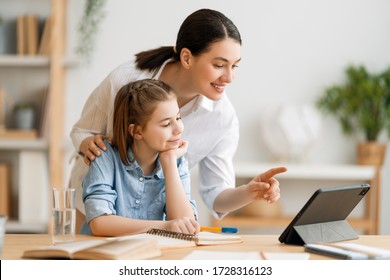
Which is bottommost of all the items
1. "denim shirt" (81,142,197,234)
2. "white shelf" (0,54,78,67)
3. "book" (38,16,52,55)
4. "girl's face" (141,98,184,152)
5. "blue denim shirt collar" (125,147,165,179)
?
"denim shirt" (81,142,197,234)

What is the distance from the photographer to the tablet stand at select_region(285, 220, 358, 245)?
1.29 m

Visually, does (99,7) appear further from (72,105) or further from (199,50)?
(72,105)

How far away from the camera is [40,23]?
10.2 feet

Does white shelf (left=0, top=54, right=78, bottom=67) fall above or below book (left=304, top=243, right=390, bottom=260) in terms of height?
above

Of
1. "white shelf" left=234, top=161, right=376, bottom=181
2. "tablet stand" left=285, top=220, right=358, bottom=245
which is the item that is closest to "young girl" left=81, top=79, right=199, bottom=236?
"tablet stand" left=285, top=220, right=358, bottom=245

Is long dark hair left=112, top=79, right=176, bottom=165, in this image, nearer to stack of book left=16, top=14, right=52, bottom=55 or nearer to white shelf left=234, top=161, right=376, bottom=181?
white shelf left=234, top=161, right=376, bottom=181

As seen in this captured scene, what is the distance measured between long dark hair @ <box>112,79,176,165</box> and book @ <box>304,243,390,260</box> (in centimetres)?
46

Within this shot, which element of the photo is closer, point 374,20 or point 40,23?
point 374,20

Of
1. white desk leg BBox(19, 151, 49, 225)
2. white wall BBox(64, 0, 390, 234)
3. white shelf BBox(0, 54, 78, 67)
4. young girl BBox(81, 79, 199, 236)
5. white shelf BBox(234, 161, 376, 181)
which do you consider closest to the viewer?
young girl BBox(81, 79, 199, 236)

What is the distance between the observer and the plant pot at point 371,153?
296 cm

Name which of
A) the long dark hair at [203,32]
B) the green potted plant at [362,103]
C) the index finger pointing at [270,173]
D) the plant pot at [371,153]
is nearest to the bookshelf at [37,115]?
the green potted plant at [362,103]

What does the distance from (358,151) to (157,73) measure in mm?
1630

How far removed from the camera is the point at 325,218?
134 centimetres
